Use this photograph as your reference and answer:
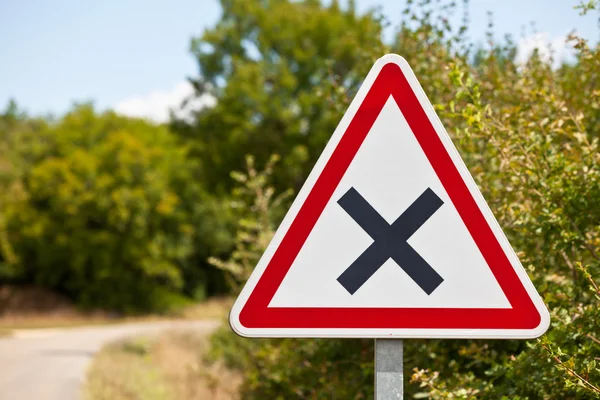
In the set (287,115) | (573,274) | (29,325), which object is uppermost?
(573,274)

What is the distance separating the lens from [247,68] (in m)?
19.2

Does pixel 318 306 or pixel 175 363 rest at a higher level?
pixel 318 306

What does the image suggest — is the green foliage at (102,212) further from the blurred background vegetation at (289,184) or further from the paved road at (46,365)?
the paved road at (46,365)

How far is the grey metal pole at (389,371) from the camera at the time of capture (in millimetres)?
1805

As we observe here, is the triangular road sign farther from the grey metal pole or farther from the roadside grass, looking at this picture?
the roadside grass

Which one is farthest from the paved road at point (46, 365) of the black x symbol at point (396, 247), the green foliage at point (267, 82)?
the black x symbol at point (396, 247)

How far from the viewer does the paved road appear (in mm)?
10625

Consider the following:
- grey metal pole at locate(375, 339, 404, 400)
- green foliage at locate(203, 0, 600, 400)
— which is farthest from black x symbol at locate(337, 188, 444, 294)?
green foliage at locate(203, 0, 600, 400)

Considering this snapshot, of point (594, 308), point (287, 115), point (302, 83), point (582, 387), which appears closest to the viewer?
point (582, 387)

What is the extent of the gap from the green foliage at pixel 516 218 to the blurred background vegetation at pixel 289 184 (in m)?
0.01

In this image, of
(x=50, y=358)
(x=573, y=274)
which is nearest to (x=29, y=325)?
(x=50, y=358)

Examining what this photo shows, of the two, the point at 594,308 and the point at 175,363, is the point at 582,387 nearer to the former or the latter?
the point at 594,308

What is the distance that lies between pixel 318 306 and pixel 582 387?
3.35ft

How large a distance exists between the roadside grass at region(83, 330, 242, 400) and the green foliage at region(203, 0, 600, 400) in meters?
2.09
